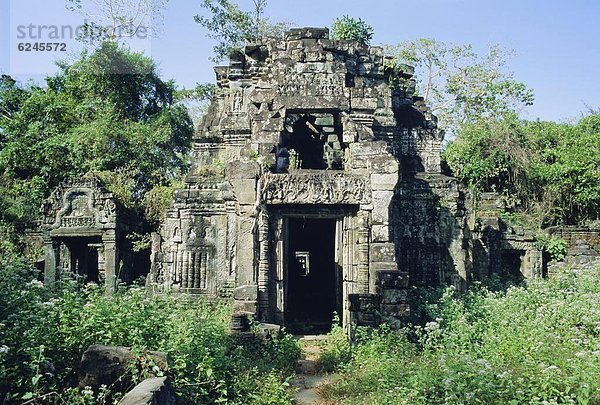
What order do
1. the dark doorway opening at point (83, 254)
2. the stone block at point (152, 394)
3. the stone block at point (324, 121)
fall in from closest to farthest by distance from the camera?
the stone block at point (152, 394) < the stone block at point (324, 121) < the dark doorway opening at point (83, 254)

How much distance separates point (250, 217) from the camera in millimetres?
9727

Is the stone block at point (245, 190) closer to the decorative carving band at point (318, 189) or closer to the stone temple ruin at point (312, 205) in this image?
the stone temple ruin at point (312, 205)

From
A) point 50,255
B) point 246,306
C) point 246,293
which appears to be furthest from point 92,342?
point 50,255

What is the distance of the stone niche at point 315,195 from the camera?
9.77 m

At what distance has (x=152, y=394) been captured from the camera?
15.4 feet

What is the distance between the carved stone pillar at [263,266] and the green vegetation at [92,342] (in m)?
2.40

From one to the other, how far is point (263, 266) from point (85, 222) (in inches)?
323

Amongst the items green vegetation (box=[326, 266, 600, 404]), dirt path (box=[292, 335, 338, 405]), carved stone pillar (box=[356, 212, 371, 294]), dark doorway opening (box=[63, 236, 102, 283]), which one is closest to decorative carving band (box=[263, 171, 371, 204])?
carved stone pillar (box=[356, 212, 371, 294])

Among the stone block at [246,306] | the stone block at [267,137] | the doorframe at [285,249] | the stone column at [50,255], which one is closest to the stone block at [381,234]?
the doorframe at [285,249]

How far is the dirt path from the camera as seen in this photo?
22.5 ft

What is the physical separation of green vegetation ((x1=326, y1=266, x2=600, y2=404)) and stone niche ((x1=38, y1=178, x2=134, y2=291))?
9190 millimetres

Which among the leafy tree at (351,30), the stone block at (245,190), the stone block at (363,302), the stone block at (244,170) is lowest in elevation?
the stone block at (363,302)

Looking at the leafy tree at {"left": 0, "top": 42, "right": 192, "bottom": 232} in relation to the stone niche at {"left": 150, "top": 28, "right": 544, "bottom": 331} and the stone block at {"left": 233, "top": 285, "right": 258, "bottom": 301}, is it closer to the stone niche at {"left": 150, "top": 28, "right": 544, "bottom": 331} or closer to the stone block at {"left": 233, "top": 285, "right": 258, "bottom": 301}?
the stone niche at {"left": 150, "top": 28, "right": 544, "bottom": 331}

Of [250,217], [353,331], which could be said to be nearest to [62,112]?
[250,217]
